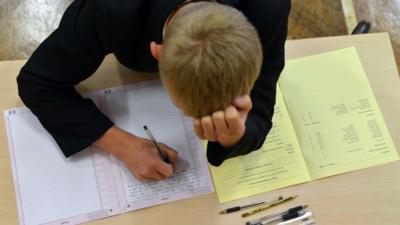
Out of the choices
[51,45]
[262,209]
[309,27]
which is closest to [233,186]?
[262,209]

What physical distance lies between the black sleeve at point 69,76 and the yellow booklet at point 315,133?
0.93ft

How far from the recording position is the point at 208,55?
0.54 m

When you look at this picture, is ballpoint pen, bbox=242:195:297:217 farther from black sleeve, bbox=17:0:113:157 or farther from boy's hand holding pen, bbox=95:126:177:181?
black sleeve, bbox=17:0:113:157

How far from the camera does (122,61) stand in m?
0.89

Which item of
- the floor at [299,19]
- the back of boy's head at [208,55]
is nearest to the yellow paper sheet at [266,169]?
the back of boy's head at [208,55]

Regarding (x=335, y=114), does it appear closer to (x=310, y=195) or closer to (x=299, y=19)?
(x=310, y=195)

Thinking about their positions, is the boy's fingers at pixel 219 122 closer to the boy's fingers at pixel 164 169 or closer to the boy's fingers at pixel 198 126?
the boy's fingers at pixel 198 126

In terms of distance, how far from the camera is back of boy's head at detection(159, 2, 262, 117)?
539mm

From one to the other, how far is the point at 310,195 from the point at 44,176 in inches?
21.6

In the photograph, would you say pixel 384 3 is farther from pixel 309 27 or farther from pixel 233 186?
pixel 233 186

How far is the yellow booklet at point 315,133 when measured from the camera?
3.01ft

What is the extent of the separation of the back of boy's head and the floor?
2.78 ft

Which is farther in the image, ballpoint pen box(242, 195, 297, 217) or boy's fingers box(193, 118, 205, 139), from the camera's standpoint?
ballpoint pen box(242, 195, 297, 217)

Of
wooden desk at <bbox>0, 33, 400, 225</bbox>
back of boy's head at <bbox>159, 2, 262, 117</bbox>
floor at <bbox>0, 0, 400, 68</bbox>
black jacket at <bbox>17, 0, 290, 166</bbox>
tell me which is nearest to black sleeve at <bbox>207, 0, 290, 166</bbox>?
black jacket at <bbox>17, 0, 290, 166</bbox>
